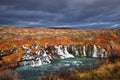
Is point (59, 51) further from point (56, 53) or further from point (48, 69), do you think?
point (48, 69)

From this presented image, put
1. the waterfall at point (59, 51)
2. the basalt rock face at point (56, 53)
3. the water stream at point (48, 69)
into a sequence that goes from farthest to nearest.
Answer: the waterfall at point (59, 51) → the basalt rock face at point (56, 53) → the water stream at point (48, 69)

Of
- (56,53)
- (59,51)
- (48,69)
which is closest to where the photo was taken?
(48,69)

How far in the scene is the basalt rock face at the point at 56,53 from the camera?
39.7 m

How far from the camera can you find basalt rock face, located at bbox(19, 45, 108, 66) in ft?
130

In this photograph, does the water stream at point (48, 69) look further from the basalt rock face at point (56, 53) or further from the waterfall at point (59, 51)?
the waterfall at point (59, 51)

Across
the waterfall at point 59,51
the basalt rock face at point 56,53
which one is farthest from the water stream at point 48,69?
the waterfall at point 59,51

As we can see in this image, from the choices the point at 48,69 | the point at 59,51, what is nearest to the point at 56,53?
the point at 59,51

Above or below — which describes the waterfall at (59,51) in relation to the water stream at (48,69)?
above

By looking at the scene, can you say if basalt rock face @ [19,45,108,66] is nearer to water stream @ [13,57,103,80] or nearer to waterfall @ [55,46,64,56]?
waterfall @ [55,46,64,56]

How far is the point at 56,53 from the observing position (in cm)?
4606

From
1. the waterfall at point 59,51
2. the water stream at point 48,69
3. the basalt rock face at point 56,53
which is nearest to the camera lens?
the water stream at point 48,69

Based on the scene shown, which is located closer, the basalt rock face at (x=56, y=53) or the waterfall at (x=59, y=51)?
the basalt rock face at (x=56, y=53)

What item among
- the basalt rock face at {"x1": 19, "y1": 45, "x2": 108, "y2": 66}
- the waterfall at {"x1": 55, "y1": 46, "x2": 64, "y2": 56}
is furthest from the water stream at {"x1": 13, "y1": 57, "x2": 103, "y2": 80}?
the waterfall at {"x1": 55, "y1": 46, "x2": 64, "y2": 56}

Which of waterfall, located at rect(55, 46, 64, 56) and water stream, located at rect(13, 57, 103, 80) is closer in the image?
water stream, located at rect(13, 57, 103, 80)
